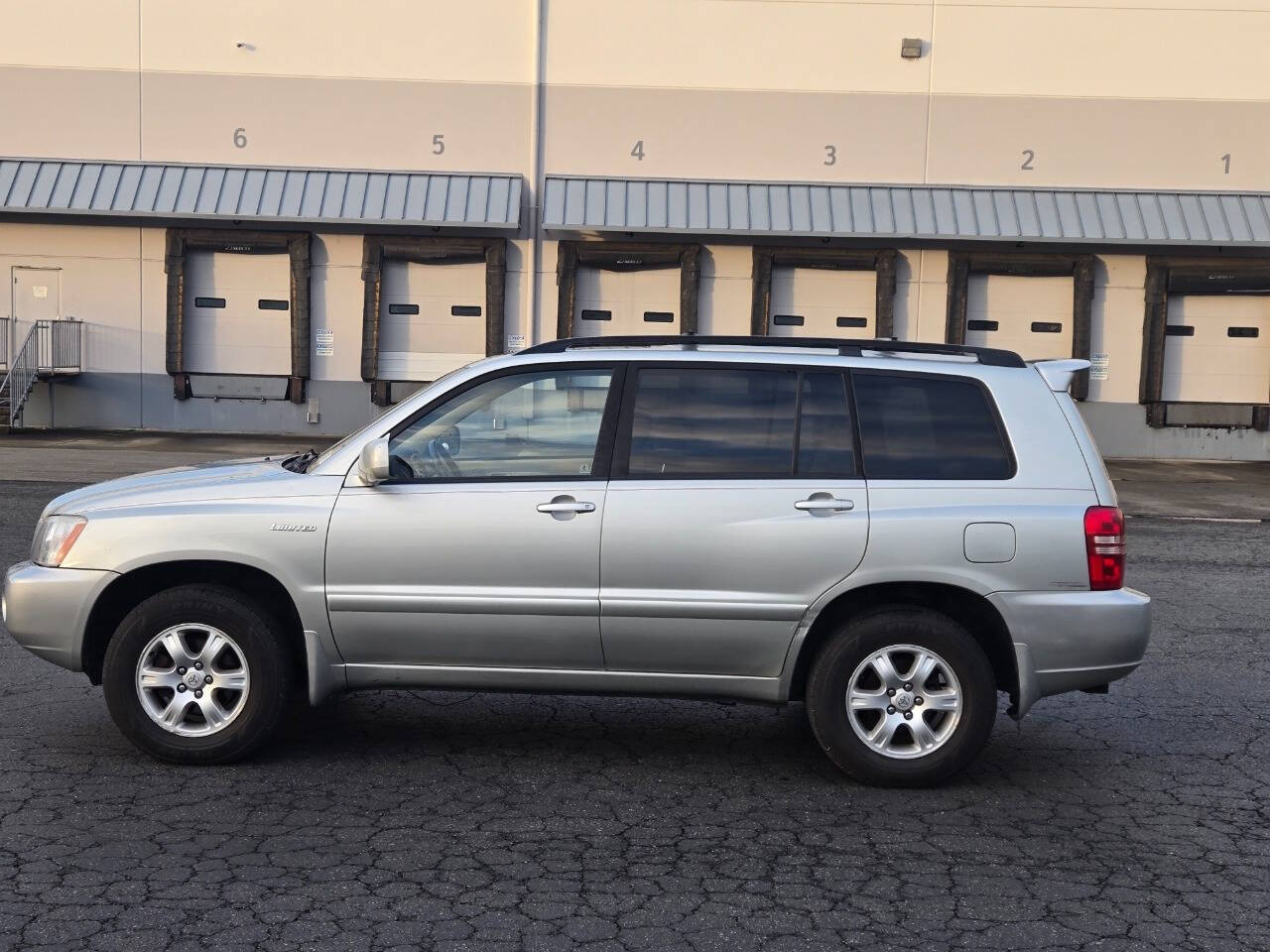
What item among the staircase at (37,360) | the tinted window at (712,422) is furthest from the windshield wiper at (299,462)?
the staircase at (37,360)

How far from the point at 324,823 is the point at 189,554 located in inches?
51.7

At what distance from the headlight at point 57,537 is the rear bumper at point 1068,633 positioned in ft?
12.4

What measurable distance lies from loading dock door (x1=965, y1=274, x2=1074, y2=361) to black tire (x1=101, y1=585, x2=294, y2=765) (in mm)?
20016

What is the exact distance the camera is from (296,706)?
699 cm

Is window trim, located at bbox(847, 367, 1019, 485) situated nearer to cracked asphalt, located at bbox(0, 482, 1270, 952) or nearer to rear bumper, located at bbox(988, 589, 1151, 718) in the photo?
Answer: rear bumper, located at bbox(988, 589, 1151, 718)

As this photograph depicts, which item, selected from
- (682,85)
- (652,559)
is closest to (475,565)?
(652,559)

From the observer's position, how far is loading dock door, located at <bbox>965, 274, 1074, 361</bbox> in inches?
957

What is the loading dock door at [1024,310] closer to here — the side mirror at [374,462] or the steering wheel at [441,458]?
the steering wheel at [441,458]

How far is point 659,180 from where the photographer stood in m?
23.8

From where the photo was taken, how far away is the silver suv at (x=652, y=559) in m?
5.73

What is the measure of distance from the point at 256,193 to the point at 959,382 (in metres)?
19.6

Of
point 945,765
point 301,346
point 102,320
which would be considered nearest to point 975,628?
point 945,765

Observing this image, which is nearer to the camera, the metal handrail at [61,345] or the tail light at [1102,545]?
the tail light at [1102,545]

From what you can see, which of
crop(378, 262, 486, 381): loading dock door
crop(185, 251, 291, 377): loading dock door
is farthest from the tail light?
crop(185, 251, 291, 377): loading dock door
